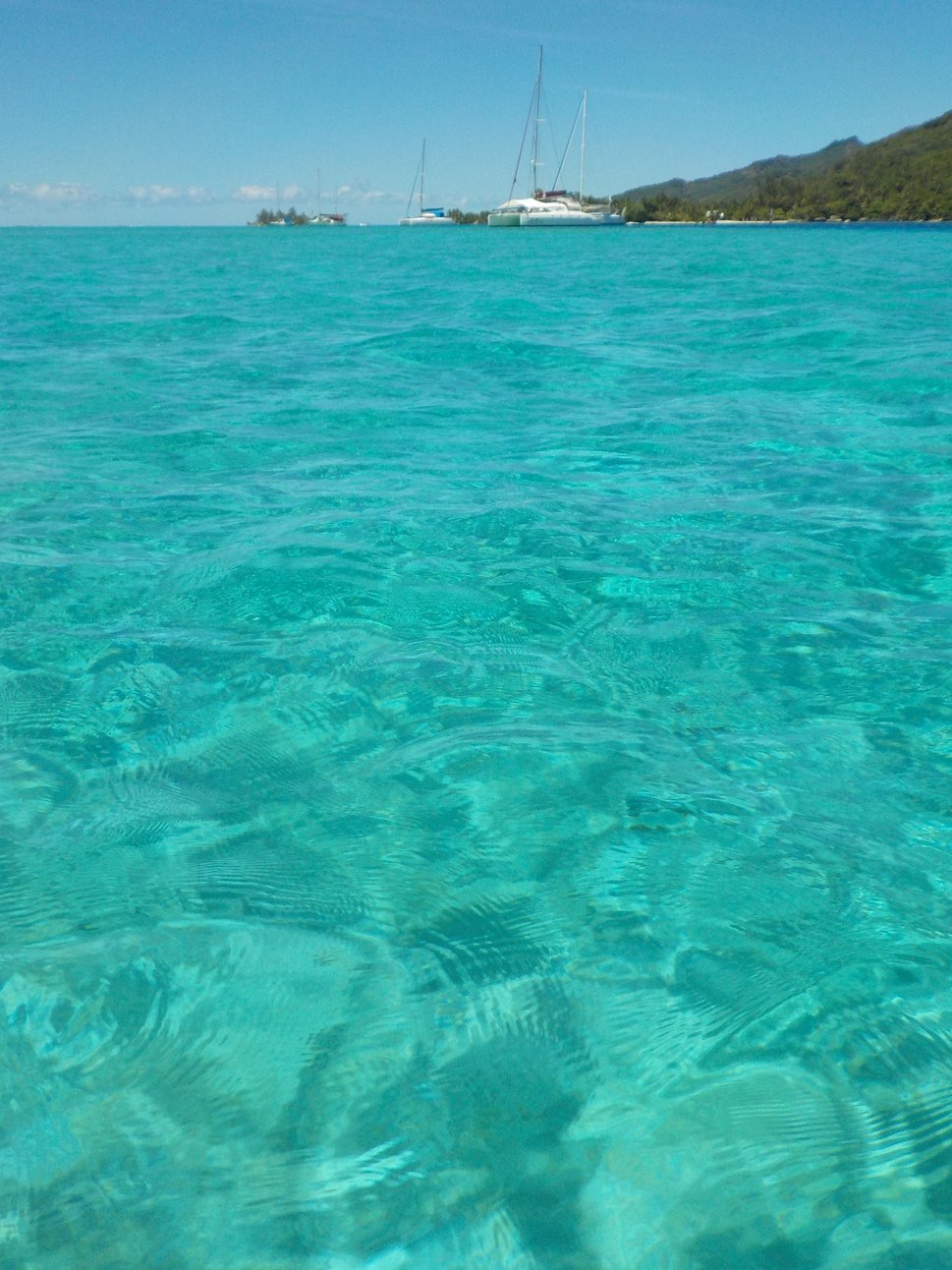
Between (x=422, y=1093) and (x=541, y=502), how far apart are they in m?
4.15

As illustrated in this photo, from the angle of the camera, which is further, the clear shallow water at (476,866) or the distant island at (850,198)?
the distant island at (850,198)

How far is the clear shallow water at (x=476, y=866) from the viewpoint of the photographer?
5.44 feet

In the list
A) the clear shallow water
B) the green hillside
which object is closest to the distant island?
the green hillside

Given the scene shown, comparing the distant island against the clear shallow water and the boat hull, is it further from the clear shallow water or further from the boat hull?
the clear shallow water

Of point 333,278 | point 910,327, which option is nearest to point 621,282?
point 333,278

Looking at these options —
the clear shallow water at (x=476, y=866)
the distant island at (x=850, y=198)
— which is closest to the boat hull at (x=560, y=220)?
the distant island at (x=850, y=198)

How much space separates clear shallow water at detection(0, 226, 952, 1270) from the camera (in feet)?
5.44

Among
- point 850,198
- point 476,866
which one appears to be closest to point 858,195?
point 850,198

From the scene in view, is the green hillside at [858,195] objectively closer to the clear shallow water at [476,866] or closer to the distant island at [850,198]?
the distant island at [850,198]

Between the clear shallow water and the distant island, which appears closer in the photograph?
the clear shallow water

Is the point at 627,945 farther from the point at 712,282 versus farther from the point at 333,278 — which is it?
the point at 333,278

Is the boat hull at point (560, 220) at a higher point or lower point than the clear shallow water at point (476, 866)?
higher

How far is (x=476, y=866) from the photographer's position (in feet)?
8.25

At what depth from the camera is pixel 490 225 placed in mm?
91125
